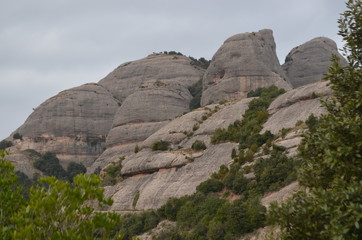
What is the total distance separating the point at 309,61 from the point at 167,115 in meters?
26.8

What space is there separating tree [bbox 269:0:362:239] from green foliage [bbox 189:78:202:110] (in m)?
69.1

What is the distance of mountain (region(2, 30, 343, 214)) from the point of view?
157 ft

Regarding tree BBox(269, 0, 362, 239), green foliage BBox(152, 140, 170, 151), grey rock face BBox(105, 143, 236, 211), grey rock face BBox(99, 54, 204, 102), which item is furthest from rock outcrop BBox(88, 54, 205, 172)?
tree BBox(269, 0, 362, 239)

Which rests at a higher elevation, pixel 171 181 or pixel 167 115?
pixel 167 115

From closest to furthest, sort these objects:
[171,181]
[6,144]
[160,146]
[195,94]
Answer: [171,181] < [160,146] < [195,94] < [6,144]

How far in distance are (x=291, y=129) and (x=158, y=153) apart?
16125mm

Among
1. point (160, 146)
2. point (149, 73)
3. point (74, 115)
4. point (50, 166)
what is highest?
point (149, 73)

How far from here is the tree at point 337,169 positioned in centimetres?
1014

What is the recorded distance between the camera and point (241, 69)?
242 ft

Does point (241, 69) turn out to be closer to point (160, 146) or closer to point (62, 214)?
point (160, 146)

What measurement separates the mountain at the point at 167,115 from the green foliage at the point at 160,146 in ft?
0.54

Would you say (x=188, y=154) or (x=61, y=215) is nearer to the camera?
(x=61, y=215)

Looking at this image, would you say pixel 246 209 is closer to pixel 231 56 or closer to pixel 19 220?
pixel 19 220

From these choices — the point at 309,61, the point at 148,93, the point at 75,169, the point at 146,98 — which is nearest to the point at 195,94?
the point at 148,93
